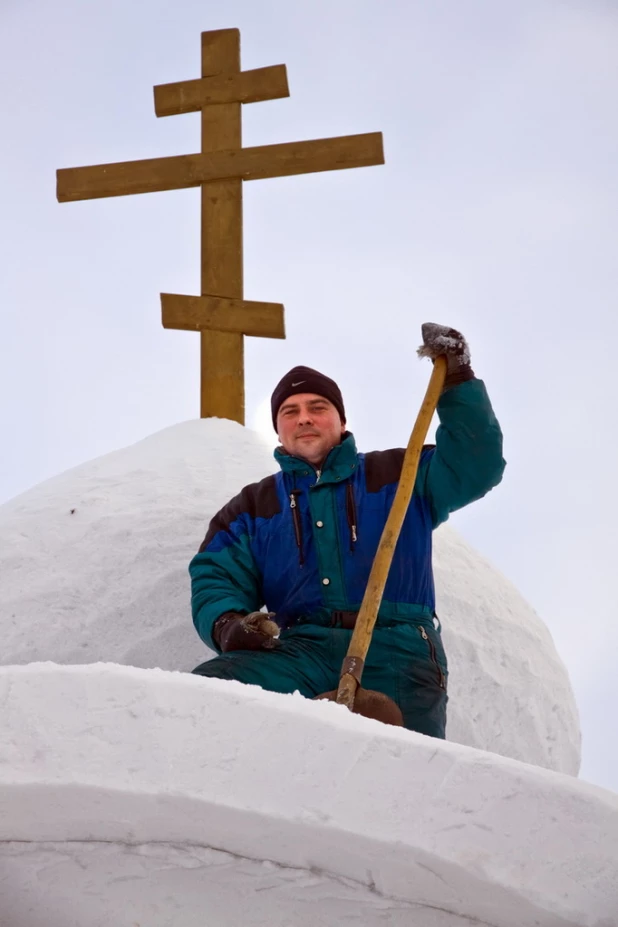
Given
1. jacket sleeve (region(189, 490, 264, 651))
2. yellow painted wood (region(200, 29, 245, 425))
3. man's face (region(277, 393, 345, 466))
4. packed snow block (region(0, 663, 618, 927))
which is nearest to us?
packed snow block (region(0, 663, 618, 927))

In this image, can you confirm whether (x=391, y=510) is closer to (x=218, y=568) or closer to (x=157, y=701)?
(x=218, y=568)

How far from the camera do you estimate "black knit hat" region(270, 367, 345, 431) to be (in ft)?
10.7

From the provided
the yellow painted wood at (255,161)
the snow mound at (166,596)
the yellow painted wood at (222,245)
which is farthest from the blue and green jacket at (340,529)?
the yellow painted wood at (255,161)

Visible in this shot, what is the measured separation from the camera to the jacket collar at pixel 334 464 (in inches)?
120

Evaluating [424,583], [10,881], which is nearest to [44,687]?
[10,881]

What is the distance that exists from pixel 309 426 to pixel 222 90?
6.92 ft

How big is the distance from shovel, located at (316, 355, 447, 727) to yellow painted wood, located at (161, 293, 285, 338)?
1479 mm

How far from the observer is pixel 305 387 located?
3.26m

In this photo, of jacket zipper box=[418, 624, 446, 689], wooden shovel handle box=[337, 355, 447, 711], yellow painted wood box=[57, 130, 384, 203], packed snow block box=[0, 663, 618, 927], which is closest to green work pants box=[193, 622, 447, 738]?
jacket zipper box=[418, 624, 446, 689]

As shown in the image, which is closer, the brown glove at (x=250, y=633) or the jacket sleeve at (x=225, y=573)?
the brown glove at (x=250, y=633)

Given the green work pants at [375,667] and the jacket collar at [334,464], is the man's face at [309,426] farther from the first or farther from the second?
the green work pants at [375,667]

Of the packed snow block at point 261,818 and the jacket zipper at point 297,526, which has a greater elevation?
the jacket zipper at point 297,526

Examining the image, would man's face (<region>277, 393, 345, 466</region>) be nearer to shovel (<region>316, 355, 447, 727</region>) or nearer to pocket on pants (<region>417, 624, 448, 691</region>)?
shovel (<region>316, 355, 447, 727</region>)

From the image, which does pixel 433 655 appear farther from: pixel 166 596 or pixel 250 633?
pixel 166 596
